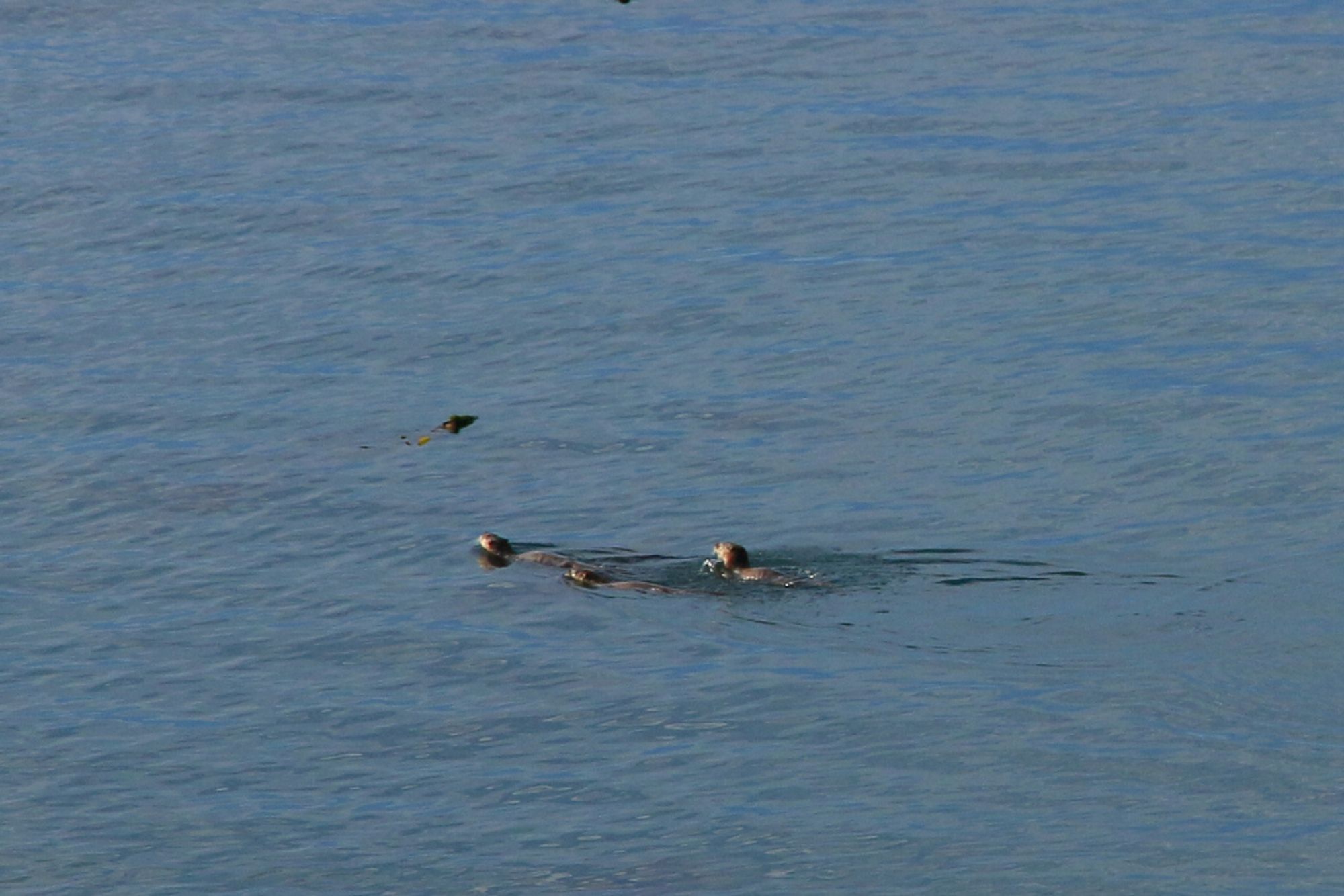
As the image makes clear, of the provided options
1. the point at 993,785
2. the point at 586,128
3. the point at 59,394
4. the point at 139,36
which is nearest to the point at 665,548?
the point at 993,785

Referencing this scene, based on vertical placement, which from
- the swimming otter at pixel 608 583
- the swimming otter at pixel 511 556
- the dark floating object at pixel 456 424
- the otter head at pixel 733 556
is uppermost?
the dark floating object at pixel 456 424

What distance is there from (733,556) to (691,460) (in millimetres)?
3154

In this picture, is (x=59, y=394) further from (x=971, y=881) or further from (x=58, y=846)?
(x=971, y=881)

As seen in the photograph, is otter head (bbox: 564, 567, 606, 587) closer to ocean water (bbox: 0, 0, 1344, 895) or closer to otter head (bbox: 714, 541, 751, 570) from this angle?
ocean water (bbox: 0, 0, 1344, 895)

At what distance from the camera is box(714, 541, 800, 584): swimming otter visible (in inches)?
768

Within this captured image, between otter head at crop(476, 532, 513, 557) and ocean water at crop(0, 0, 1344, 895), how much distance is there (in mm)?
285

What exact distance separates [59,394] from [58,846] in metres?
10.6

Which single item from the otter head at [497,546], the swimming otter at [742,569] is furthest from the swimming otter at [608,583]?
the otter head at [497,546]

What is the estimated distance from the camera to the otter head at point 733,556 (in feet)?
64.6

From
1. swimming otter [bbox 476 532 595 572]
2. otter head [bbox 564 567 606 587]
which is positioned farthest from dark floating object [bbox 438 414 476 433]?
otter head [bbox 564 567 606 587]

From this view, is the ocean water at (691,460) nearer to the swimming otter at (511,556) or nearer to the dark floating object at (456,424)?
the dark floating object at (456,424)

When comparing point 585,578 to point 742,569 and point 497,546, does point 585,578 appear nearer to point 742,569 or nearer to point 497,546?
point 497,546

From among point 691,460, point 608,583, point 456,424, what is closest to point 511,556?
point 608,583

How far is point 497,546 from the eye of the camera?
2050cm
